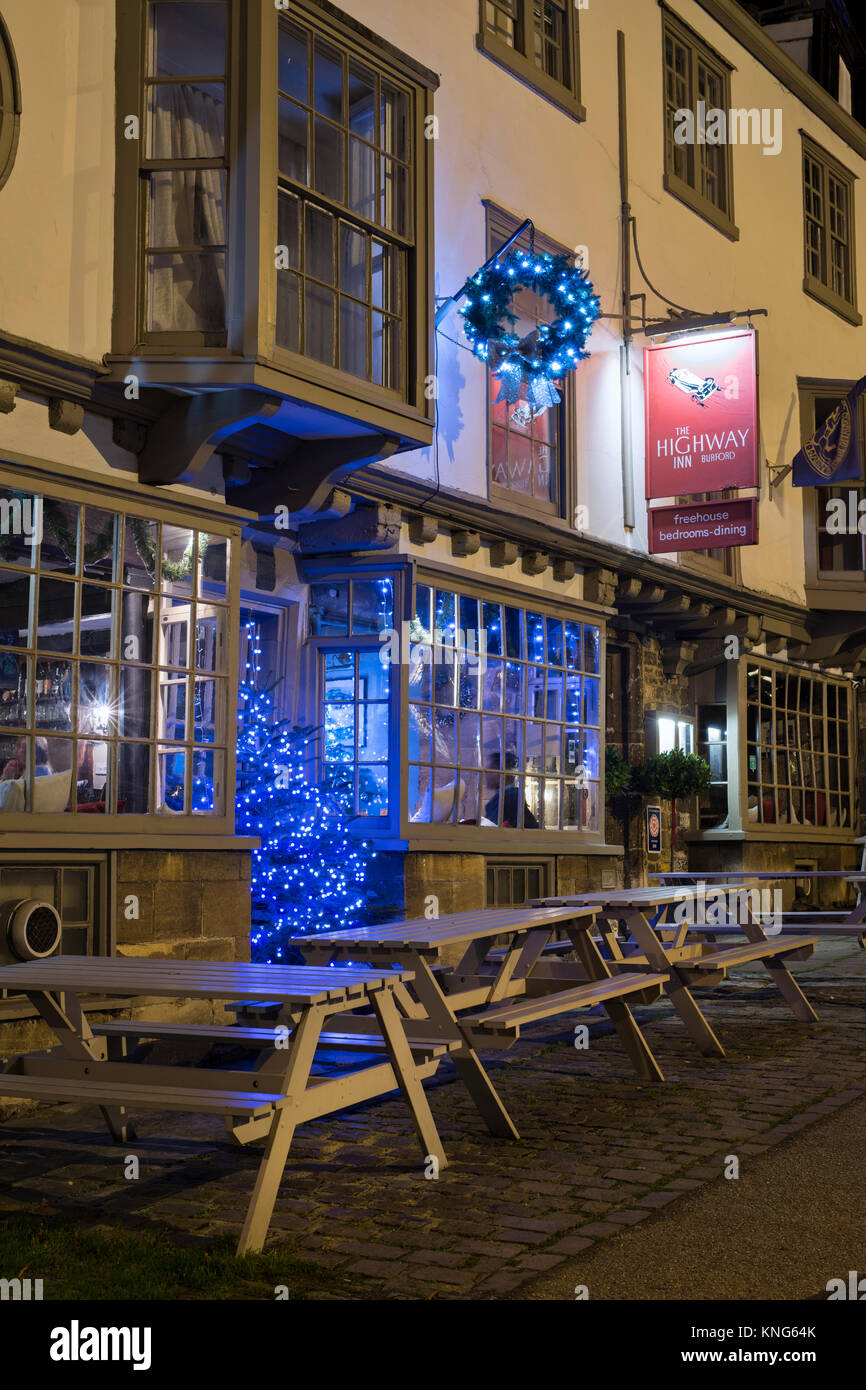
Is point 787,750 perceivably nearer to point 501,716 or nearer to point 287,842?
point 501,716

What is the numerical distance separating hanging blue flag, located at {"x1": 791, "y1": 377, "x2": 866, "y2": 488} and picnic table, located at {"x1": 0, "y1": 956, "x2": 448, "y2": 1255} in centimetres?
1139

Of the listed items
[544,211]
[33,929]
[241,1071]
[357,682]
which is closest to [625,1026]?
[241,1071]

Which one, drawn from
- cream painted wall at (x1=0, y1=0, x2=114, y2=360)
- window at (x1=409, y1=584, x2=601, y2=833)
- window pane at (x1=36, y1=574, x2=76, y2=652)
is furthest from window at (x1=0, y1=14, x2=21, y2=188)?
window at (x1=409, y1=584, x2=601, y2=833)

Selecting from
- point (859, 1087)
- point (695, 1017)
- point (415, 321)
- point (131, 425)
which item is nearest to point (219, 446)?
point (131, 425)

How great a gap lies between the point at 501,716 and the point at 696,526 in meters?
2.90

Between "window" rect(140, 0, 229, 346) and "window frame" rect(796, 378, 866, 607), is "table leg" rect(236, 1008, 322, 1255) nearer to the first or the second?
"window" rect(140, 0, 229, 346)

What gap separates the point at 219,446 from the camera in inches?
326

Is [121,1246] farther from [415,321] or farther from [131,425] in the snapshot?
[415,321]

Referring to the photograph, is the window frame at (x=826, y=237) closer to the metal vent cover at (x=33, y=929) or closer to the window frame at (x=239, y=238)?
the window frame at (x=239, y=238)

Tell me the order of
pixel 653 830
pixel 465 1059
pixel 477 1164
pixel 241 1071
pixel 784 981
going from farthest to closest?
1. pixel 653 830
2. pixel 784 981
3. pixel 465 1059
4. pixel 477 1164
5. pixel 241 1071

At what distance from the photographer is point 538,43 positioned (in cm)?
1233

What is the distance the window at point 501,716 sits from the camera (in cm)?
1048

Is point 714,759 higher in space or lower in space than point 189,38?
lower

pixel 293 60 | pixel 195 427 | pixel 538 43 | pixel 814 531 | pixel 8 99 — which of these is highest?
pixel 538 43
